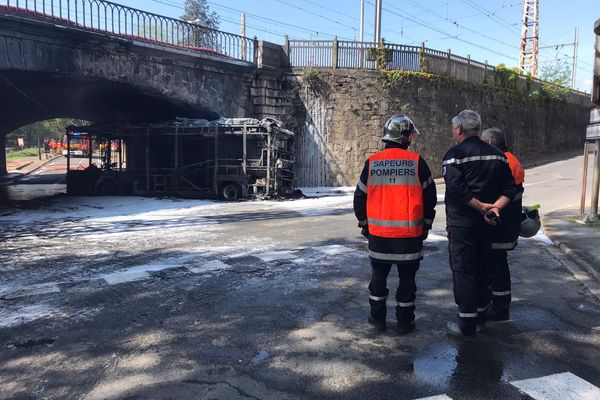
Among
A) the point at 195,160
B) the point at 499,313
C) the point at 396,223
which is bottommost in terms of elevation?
the point at 499,313

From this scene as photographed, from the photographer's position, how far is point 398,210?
384 cm

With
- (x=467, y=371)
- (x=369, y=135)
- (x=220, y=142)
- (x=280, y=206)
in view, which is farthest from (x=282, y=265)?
(x=369, y=135)

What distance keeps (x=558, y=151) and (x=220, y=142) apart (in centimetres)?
2620

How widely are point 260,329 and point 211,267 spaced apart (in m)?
2.38

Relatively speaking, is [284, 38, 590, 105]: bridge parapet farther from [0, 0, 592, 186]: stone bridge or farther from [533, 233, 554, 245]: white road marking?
[533, 233, 554, 245]: white road marking

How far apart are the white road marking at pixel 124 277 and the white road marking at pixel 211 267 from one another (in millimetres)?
616

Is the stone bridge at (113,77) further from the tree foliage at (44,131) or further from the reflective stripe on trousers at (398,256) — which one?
the tree foliage at (44,131)

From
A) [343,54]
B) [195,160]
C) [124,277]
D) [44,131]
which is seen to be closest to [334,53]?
[343,54]

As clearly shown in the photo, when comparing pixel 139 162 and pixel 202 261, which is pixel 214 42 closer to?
pixel 139 162

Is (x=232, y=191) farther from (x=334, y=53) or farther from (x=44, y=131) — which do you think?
(x=44, y=131)

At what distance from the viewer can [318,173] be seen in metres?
20.8

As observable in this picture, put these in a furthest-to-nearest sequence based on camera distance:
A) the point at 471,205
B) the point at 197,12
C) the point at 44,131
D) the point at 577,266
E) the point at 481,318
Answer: the point at 44,131 < the point at 197,12 < the point at 577,266 < the point at 481,318 < the point at 471,205

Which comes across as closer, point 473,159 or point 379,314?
point 473,159

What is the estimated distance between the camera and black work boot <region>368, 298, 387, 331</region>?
405 centimetres
